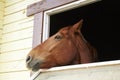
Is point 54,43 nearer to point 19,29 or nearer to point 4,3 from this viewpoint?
point 19,29

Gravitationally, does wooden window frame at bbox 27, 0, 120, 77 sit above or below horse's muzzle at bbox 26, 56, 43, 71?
above

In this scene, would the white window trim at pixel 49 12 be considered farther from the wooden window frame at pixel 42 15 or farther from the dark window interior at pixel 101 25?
the dark window interior at pixel 101 25

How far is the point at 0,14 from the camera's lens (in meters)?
3.75

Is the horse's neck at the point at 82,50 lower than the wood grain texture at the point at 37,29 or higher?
lower

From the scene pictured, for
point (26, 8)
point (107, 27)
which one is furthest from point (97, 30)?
point (26, 8)

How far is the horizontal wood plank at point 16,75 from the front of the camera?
311cm

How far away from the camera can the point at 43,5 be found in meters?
3.03

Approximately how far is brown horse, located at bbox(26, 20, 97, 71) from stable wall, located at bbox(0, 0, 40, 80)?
592 millimetres

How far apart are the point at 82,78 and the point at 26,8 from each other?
1.48 meters

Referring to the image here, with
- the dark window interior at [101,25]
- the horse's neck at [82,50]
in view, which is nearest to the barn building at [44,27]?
the dark window interior at [101,25]

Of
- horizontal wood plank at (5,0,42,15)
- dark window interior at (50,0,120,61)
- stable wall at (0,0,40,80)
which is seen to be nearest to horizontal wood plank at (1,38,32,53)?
stable wall at (0,0,40,80)

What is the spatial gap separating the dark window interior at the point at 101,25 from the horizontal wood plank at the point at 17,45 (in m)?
0.53

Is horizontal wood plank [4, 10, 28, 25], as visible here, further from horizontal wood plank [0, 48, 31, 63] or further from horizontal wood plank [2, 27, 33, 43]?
horizontal wood plank [0, 48, 31, 63]

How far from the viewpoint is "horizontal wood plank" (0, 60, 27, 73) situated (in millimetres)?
3222
